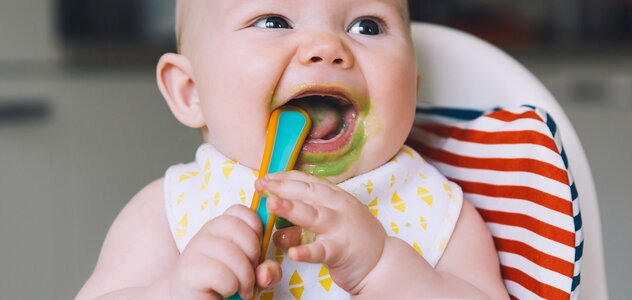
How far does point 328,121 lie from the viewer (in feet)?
2.34

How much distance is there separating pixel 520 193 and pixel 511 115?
0.08 metres

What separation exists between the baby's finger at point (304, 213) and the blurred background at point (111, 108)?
1.47m

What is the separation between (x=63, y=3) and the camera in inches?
95.1

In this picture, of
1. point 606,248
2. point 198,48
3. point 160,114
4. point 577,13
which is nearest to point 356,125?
point 198,48

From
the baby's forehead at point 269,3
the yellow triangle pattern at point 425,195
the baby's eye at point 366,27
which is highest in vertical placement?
the baby's forehead at point 269,3

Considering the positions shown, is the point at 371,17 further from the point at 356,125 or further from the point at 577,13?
the point at 577,13

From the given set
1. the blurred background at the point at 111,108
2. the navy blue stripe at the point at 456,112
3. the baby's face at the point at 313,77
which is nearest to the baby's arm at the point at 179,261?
the baby's face at the point at 313,77

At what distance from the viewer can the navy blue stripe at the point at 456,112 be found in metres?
0.91

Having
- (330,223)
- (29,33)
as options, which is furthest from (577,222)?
(29,33)

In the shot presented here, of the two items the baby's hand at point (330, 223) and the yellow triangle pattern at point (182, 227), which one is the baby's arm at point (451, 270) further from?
the yellow triangle pattern at point (182, 227)

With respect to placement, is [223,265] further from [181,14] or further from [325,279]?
[181,14]

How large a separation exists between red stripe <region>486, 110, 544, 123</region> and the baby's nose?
197 millimetres

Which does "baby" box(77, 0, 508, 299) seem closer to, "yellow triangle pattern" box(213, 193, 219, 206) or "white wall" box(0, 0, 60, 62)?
"yellow triangle pattern" box(213, 193, 219, 206)

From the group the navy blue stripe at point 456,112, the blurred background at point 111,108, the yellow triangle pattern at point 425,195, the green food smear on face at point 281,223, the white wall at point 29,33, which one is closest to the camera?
the green food smear on face at point 281,223
